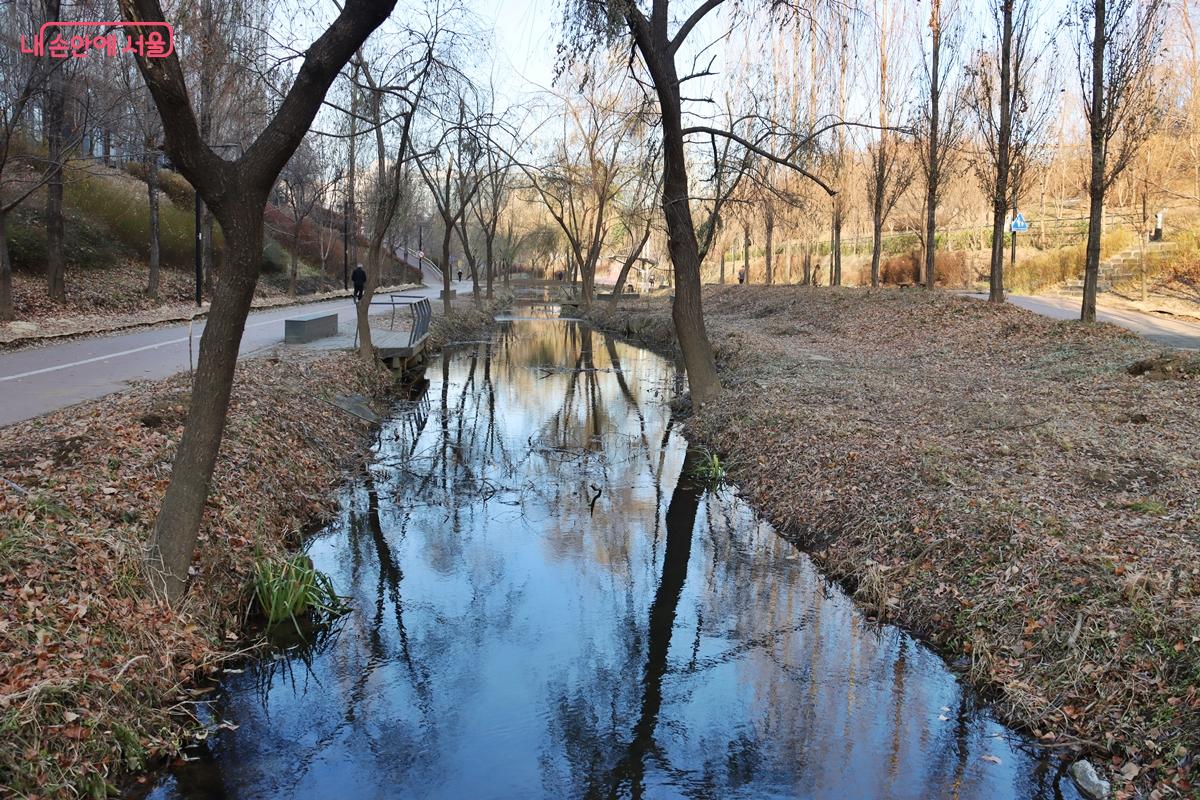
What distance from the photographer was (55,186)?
792 inches

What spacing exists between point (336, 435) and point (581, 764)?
8.16 m

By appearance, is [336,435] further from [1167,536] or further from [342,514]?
[1167,536]

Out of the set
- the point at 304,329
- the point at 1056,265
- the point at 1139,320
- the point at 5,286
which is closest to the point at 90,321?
the point at 5,286

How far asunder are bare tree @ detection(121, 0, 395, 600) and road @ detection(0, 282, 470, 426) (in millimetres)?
3935

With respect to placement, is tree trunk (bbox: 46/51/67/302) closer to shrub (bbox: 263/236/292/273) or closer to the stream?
the stream

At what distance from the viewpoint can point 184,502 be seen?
19.1 ft

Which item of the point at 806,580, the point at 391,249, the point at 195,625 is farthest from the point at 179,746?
the point at 391,249

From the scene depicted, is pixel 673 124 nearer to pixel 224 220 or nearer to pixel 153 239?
pixel 224 220

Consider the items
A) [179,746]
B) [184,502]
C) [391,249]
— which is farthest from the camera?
[391,249]

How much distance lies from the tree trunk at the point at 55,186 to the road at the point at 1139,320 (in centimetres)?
2161

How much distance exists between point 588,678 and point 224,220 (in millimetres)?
3814

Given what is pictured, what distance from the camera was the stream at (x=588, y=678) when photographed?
15.9 ft

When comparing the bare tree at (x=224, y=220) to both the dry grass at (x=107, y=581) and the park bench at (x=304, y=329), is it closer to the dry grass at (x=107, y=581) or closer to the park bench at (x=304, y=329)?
the dry grass at (x=107, y=581)

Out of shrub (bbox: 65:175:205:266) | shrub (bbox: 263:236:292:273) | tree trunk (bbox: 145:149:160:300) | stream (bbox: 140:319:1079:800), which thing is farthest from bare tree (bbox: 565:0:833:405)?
shrub (bbox: 263:236:292:273)
